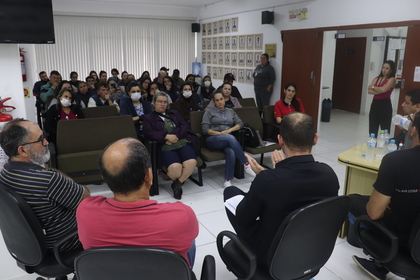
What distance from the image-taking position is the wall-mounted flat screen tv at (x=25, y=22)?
3808 mm

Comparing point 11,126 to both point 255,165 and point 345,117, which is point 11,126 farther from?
point 345,117

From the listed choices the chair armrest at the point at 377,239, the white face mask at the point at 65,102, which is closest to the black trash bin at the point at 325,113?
the white face mask at the point at 65,102

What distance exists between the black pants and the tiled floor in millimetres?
604

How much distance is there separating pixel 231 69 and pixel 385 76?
4703 millimetres

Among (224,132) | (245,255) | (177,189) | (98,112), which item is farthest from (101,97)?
(245,255)

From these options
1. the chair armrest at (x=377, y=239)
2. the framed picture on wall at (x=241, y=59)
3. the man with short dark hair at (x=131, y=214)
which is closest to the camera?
the man with short dark hair at (x=131, y=214)

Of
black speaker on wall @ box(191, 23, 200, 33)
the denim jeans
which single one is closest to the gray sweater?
the denim jeans

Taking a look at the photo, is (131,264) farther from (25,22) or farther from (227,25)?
(227,25)

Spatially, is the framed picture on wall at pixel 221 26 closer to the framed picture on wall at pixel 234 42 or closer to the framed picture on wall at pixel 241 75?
the framed picture on wall at pixel 234 42

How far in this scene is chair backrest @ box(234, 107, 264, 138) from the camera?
16.1ft

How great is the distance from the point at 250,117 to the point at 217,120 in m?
0.68

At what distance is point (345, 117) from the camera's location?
9.17 meters

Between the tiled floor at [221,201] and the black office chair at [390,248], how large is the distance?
Result: 1.80 ft

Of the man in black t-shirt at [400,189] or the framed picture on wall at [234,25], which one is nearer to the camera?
the man in black t-shirt at [400,189]
